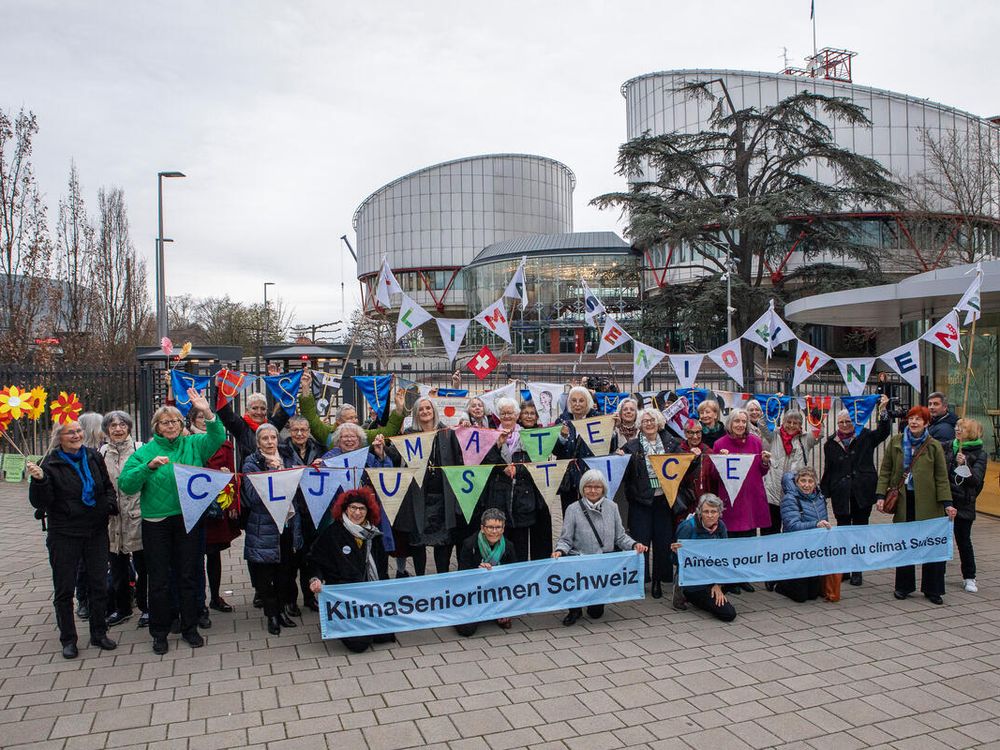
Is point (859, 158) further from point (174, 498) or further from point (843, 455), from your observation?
point (174, 498)

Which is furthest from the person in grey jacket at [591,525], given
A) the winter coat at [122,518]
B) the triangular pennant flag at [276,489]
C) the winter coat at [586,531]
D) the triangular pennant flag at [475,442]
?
the winter coat at [122,518]

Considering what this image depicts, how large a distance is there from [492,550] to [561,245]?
67531 millimetres

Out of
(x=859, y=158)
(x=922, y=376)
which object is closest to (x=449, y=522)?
(x=922, y=376)

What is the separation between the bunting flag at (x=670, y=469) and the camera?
709 cm

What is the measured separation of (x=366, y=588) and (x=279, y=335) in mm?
42514

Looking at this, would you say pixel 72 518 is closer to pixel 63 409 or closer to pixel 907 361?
pixel 63 409

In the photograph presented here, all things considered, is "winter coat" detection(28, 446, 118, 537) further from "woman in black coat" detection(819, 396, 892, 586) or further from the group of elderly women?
"woman in black coat" detection(819, 396, 892, 586)

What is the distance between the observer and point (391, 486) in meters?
6.65

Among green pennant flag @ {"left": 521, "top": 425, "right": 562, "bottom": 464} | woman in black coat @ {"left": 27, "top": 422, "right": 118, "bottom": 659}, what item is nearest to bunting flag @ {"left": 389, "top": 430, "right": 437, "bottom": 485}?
green pennant flag @ {"left": 521, "top": 425, "right": 562, "bottom": 464}

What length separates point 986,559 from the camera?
8.61 meters

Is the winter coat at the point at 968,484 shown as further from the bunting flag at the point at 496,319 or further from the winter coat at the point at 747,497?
the bunting flag at the point at 496,319

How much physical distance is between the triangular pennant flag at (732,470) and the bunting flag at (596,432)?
1.04m

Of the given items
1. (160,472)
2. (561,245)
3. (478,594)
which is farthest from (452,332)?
(561,245)

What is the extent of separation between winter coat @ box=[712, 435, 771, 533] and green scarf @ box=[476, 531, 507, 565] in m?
2.25
